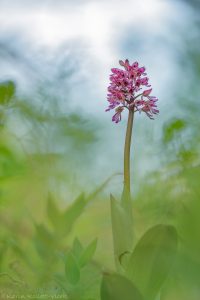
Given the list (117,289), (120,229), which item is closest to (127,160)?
(120,229)

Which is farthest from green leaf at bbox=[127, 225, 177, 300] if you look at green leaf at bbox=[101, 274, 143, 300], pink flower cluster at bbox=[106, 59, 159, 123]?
Result: pink flower cluster at bbox=[106, 59, 159, 123]

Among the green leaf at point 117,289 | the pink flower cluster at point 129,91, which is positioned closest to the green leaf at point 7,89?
the pink flower cluster at point 129,91

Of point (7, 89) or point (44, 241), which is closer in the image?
point (44, 241)

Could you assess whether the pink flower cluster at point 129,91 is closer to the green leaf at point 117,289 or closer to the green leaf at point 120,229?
the green leaf at point 120,229

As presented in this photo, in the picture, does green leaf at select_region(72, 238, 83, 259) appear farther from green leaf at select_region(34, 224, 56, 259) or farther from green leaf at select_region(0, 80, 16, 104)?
green leaf at select_region(0, 80, 16, 104)

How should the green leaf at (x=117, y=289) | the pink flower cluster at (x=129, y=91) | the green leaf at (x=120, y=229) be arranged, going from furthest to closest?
the pink flower cluster at (x=129, y=91) < the green leaf at (x=120, y=229) < the green leaf at (x=117, y=289)

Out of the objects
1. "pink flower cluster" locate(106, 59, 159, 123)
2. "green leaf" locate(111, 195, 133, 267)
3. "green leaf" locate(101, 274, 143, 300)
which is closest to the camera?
"green leaf" locate(101, 274, 143, 300)

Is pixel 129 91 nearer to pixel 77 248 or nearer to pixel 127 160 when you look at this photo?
pixel 127 160
